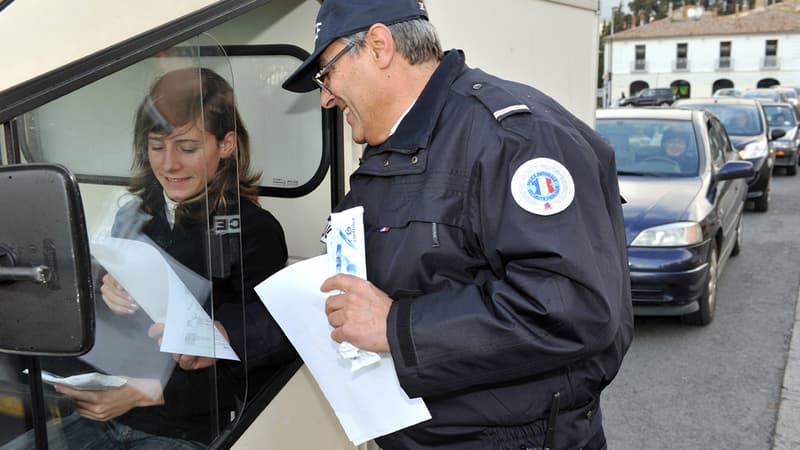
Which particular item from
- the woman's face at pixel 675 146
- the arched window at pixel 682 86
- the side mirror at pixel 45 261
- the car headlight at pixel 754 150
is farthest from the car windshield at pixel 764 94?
the arched window at pixel 682 86

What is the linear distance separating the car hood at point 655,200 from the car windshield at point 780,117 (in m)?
11.5

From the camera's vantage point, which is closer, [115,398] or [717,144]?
[115,398]

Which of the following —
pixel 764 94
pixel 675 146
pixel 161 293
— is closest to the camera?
pixel 161 293

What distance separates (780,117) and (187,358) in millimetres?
17515

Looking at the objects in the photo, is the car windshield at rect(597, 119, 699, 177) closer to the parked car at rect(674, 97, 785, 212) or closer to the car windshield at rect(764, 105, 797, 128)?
the parked car at rect(674, 97, 785, 212)

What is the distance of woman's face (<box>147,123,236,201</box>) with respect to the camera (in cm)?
145

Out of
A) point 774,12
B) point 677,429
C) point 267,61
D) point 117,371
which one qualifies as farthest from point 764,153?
point 774,12

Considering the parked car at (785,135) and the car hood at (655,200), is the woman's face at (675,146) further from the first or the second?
the parked car at (785,135)

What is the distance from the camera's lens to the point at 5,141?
43.7 inches

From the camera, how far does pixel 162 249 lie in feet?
4.81

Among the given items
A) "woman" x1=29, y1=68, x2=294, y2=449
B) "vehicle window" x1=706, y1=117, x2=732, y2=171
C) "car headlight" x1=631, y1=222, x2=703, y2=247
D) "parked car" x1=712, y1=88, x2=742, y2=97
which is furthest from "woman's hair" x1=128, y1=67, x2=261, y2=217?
"parked car" x1=712, y1=88, x2=742, y2=97

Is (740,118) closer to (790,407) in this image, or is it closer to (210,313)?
(790,407)

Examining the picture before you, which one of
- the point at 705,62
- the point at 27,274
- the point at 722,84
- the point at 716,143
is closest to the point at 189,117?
the point at 27,274

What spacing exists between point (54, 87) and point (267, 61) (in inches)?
52.4
